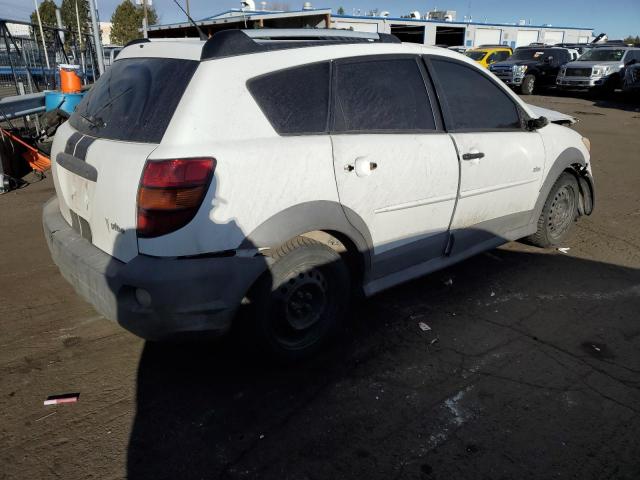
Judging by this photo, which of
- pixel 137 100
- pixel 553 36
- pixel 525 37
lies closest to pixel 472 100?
pixel 137 100

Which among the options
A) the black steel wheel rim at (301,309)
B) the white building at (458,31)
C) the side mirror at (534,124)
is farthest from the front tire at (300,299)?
the white building at (458,31)

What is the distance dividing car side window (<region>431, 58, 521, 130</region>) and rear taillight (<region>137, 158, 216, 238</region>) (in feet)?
6.04

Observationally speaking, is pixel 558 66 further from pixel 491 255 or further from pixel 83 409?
pixel 83 409

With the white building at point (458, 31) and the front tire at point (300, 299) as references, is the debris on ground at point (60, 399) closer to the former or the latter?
the front tire at point (300, 299)

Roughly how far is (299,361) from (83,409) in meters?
1.20

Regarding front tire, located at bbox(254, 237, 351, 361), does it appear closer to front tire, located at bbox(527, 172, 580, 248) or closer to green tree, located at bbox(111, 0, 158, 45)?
front tire, located at bbox(527, 172, 580, 248)

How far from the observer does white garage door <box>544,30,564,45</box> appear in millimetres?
50100

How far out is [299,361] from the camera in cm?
306

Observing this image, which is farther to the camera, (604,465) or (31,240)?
(31,240)

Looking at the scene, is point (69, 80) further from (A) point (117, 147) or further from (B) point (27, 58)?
(A) point (117, 147)

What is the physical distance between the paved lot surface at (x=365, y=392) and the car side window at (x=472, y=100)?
1.30 metres

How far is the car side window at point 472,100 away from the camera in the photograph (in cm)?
352

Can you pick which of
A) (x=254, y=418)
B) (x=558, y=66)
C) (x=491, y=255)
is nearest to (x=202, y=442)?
(x=254, y=418)

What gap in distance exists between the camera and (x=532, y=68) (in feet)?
72.4
